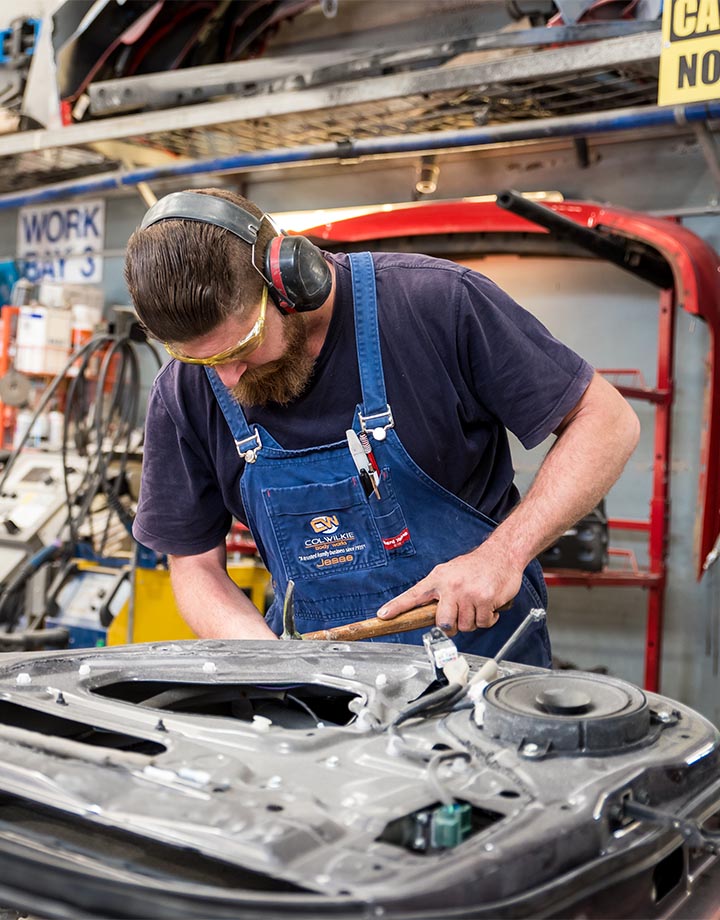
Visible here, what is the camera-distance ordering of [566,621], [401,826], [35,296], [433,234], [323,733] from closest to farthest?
1. [401,826]
2. [323,733]
3. [433,234]
4. [566,621]
5. [35,296]

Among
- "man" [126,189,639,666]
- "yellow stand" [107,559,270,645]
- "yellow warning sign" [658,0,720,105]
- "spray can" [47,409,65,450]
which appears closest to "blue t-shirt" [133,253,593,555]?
"man" [126,189,639,666]

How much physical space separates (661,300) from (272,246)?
1925 millimetres

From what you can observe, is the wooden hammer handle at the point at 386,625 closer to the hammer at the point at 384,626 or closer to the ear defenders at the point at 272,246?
the hammer at the point at 384,626

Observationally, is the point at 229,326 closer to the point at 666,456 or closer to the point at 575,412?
the point at 575,412

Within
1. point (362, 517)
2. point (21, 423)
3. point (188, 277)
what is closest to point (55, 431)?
point (21, 423)

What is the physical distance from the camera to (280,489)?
5.46 ft

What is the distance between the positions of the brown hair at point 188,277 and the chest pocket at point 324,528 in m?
0.34

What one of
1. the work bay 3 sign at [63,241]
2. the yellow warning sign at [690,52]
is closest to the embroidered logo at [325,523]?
the yellow warning sign at [690,52]

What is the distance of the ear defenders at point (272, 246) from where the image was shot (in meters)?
1.46

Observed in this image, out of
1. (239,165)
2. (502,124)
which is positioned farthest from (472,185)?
(239,165)

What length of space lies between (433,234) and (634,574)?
1.27 meters

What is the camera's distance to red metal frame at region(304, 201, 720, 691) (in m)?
2.79

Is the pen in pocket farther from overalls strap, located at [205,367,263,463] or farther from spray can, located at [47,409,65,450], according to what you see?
spray can, located at [47,409,65,450]

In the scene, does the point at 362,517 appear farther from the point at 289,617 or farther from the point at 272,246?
the point at 272,246
